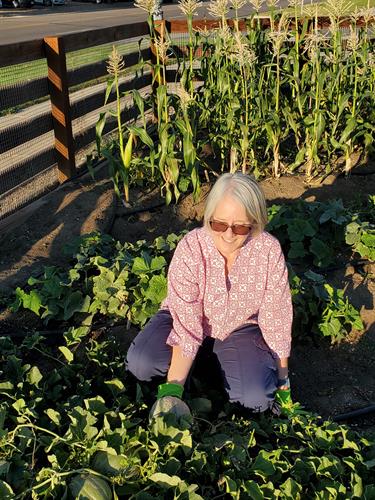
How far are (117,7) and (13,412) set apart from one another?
3354 centimetres

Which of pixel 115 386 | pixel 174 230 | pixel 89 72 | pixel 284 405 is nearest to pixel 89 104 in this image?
pixel 89 72

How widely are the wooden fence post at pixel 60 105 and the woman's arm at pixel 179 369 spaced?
10.7ft

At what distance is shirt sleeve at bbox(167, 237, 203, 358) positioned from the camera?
2.79 metres

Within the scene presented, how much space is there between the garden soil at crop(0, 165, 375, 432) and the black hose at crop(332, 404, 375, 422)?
0.04 metres

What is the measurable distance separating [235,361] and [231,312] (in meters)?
0.22

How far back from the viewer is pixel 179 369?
2.77 metres

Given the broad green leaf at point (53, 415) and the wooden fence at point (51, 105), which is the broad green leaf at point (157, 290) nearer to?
the broad green leaf at point (53, 415)

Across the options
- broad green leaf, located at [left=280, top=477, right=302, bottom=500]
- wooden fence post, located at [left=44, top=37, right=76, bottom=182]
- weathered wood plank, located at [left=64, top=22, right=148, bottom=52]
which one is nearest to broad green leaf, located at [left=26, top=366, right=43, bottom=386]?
broad green leaf, located at [left=280, top=477, right=302, bottom=500]

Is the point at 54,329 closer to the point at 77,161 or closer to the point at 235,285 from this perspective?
the point at 235,285

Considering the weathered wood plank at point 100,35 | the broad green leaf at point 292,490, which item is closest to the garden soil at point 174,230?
the broad green leaf at point 292,490

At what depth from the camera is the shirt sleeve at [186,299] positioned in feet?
9.17

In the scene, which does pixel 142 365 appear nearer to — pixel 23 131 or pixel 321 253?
pixel 321 253

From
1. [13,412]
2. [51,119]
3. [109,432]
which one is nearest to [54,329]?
[13,412]

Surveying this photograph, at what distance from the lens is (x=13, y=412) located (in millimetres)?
2426
